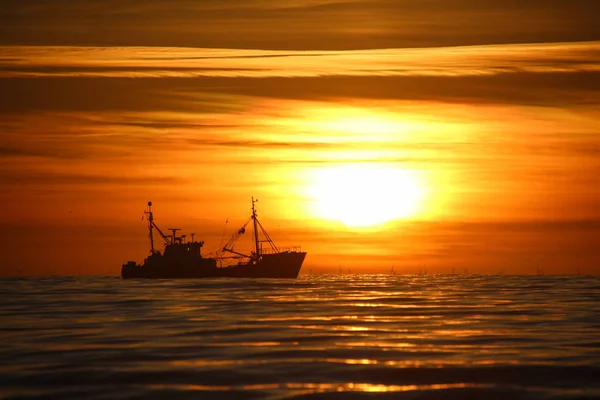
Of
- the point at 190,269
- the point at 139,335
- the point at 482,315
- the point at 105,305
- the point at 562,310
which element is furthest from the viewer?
the point at 190,269

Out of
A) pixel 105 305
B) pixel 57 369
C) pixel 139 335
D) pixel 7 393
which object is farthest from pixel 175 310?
pixel 7 393

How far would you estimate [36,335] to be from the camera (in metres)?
49.7

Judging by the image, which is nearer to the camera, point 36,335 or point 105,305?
point 36,335

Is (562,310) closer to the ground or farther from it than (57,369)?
farther from it

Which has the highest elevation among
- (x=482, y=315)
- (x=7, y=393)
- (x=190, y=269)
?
(x=190, y=269)

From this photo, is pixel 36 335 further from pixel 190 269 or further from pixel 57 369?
pixel 190 269

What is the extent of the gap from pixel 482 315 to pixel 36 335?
33.0 meters

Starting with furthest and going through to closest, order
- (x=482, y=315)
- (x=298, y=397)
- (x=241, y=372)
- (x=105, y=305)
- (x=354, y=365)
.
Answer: (x=105, y=305), (x=482, y=315), (x=354, y=365), (x=241, y=372), (x=298, y=397)

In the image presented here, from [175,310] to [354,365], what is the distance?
38.3 m

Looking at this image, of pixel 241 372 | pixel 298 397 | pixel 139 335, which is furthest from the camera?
pixel 139 335

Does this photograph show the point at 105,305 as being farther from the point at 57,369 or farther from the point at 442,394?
the point at 442,394

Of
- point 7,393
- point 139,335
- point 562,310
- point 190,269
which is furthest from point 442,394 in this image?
point 190,269

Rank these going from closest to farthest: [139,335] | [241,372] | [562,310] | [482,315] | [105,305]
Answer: [241,372] → [139,335] → [482,315] → [562,310] → [105,305]

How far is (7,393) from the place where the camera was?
29.9 meters
